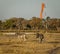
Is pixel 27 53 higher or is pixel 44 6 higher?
pixel 44 6

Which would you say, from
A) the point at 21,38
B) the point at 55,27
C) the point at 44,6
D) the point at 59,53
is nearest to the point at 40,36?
the point at 21,38

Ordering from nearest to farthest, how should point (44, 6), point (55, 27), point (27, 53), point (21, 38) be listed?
point (27, 53) → point (21, 38) → point (44, 6) → point (55, 27)

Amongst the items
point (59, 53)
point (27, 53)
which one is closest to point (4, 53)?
point (27, 53)

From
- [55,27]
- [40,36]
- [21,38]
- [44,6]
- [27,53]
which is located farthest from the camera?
[55,27]

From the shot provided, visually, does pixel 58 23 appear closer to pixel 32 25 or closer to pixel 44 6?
pixel 32 25

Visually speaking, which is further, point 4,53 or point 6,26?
point 6,26

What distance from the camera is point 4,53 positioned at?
74.3ft

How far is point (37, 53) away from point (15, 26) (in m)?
92.4

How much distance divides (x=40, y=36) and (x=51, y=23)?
80834 mm

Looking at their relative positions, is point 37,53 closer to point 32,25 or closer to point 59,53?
point 59,53

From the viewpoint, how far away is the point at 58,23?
12012cm

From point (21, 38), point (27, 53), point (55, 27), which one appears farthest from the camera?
point (55, 27)

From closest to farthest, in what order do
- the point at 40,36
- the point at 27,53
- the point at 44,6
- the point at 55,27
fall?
the point at 27,53 < the point at 40,36 < the point at 44,6 < the point at 55,27

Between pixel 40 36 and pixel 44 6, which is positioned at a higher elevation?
pixel 44 6
